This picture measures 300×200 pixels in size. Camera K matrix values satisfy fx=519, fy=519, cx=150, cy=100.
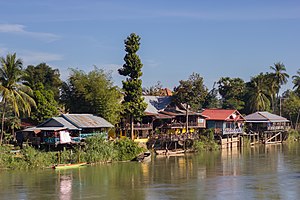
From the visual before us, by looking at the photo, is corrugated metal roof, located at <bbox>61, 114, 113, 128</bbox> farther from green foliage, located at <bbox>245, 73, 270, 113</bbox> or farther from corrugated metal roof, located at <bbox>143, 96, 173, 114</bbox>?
green foliage, located at <bbox>245, 73, 270, 113</bbox>

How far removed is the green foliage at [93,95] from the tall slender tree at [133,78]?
3.90 ft

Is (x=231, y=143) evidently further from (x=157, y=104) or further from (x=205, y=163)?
(x=205, y=163)

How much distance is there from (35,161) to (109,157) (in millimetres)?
7162

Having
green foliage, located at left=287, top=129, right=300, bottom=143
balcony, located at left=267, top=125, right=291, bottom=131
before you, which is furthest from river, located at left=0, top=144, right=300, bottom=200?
green foliage, located at left=287, top=129, right=300, bottom=143

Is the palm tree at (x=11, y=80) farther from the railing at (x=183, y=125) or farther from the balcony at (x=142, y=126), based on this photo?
the railing at (x=183, y=125)

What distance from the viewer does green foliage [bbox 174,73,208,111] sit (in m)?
60.3

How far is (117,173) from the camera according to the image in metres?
39.6

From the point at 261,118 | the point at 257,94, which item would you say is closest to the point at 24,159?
the point at 261,118

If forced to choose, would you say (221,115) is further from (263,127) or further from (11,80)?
(11,80)

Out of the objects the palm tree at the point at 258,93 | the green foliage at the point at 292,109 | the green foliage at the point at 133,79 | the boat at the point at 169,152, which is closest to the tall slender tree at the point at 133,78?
the green foliage at the point at 133,79

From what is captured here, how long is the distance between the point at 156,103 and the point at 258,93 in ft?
71.5

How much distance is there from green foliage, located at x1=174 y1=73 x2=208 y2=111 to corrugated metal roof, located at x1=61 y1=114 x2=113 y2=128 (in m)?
13.4

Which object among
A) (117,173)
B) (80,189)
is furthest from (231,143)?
(80,189)

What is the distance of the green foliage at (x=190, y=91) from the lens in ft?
198
